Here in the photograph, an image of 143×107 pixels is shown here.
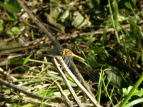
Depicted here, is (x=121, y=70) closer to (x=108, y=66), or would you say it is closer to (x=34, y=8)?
(x=108, y=66)

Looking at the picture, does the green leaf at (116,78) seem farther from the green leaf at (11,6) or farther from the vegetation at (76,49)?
the green leaf at (11,6)

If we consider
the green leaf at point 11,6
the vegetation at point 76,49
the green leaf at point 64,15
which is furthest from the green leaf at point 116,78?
the green leaf at point 11,6

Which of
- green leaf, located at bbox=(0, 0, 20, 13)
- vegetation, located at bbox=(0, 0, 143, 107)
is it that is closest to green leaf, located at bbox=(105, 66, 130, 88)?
vegetation, located at bbox=(0, 0, 143, 107)

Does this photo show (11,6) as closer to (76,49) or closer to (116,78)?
(76,49)

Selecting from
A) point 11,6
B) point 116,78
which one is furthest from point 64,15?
point 116,78

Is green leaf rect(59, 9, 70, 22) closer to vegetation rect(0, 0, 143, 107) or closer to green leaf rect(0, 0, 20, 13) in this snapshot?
vegetation rect(0, 0, 143, 107)

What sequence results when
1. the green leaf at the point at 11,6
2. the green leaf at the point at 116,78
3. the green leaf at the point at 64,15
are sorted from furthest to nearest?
the green leaf at the point at 64,15
the green leaf at the point at 11,6
the green leaf at the point at 116,78

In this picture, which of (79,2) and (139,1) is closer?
(139,1)

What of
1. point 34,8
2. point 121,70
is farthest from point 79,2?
point 121,70
